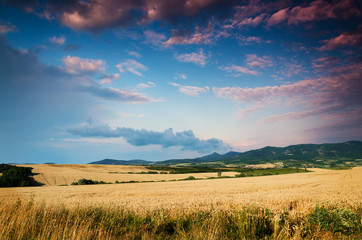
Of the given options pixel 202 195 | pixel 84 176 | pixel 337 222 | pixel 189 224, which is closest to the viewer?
pixel 337 222

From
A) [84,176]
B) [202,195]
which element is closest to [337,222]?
[202,195]

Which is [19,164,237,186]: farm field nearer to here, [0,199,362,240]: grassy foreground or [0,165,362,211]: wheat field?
[0,165,362,211]: wheat field

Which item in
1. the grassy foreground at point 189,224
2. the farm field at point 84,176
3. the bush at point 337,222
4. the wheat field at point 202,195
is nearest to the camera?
the grassy foreground at point 189,224

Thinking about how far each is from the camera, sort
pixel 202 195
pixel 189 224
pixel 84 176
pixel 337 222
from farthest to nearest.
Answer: pixel 84 176, pixel 202 195, pixel 189 224, pixel 337 222

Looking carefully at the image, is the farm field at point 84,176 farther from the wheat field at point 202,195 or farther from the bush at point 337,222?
the bush at point 337,222

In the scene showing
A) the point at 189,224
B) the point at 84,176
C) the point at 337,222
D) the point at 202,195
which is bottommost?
the point at 84,176

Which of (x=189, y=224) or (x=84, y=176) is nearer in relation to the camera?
(x=189, y=224)

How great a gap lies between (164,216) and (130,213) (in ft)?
6.06

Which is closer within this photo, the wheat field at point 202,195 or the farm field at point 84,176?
the wheat field at point 202,195

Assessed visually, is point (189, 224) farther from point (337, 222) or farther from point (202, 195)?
point (202, 195)

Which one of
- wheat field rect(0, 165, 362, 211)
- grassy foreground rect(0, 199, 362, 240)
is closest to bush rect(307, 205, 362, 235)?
grassy foreground rect(0, 199, 362, 240)

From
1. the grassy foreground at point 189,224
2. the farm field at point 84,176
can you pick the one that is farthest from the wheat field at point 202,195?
the grassy foreground at point 189,224

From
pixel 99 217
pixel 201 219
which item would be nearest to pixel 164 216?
pixel 201 219

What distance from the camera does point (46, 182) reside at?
190 ft
